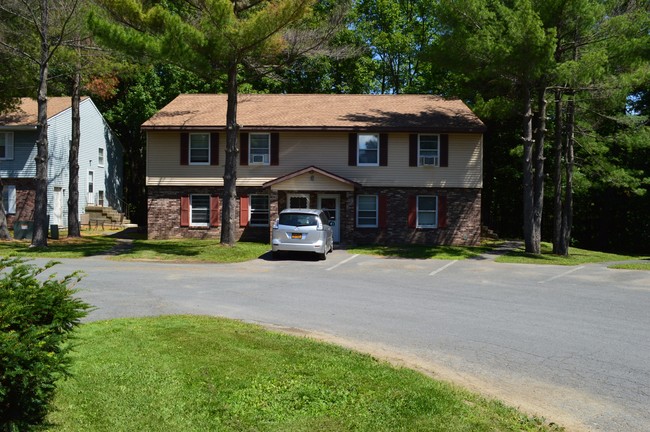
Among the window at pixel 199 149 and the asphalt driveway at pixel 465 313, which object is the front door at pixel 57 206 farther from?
the asphalt driveway at pixel 465 313

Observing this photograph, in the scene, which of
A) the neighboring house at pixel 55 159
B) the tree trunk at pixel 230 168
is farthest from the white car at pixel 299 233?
the neighboring house at pixel 55 159

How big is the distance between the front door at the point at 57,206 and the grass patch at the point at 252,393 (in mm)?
28481

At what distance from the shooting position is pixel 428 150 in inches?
1065

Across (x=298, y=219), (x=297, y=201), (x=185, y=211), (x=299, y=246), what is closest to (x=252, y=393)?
(x=299, y=246)

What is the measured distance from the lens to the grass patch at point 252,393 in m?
5.11

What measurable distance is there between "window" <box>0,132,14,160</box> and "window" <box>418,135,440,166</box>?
830 inches

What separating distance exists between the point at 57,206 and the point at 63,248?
12.9 m

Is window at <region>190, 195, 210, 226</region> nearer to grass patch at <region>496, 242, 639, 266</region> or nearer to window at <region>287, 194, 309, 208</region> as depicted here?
window at <region>287, 194, 309, 208</region>

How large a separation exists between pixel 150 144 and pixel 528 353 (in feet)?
73.5

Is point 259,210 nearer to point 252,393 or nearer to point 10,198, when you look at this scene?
point 10,198

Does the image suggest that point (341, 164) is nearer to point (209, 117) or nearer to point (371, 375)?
point (209, 117)

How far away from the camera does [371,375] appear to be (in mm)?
6320

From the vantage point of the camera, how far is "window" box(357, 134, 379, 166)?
88.7ft

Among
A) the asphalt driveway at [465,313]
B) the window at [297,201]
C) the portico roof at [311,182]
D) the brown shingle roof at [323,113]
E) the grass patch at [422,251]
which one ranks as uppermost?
the brown shingle roof at [323,113]
